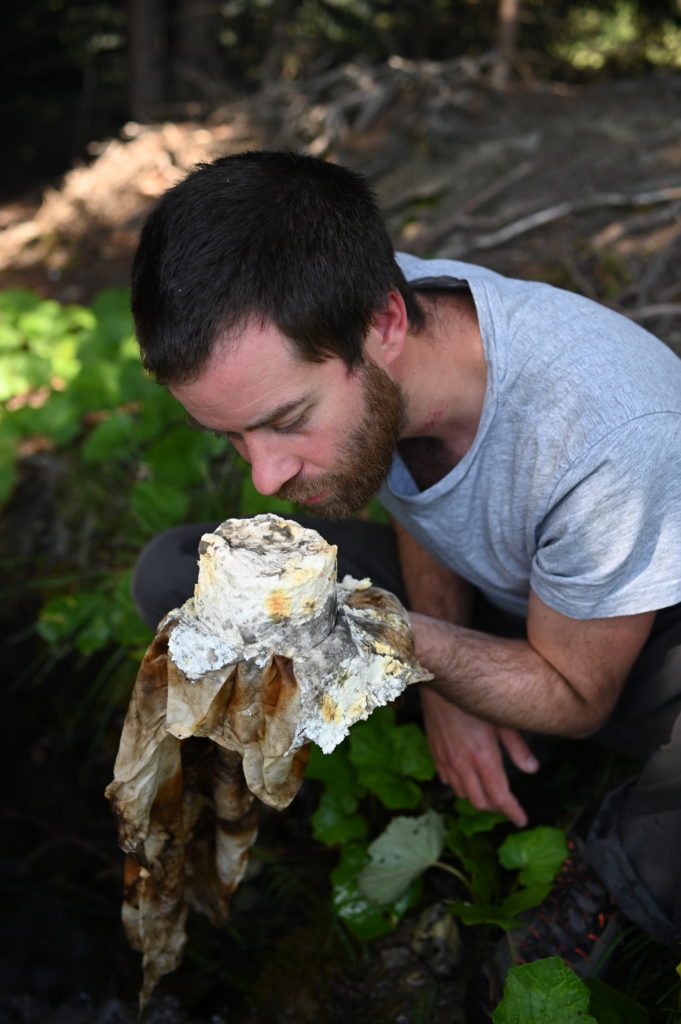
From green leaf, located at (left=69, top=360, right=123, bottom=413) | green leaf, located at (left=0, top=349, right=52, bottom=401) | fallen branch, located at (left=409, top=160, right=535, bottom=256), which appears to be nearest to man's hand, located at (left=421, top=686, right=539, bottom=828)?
green leaf, located at (left=69, top=360, right=123, bottom=413)

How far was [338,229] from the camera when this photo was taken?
1.62 m

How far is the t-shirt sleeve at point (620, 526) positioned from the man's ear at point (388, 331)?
39 cm

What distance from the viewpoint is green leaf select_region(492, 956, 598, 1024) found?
1.38 metres

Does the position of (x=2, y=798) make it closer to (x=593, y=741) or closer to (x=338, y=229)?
(x=593, y=741)

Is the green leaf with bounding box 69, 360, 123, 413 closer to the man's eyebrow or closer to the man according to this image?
the man

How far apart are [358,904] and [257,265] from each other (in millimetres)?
1326

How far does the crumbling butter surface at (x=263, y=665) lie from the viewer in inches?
54.9

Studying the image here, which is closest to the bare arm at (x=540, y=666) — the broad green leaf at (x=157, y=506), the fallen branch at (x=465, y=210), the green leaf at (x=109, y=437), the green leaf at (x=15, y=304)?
the broad green leaf at (x=157, y=506)

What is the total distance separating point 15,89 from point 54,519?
5697 millimetres

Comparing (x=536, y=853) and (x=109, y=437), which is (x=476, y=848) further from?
(x=109, y=437)

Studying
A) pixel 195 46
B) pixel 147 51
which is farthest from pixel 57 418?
pixel 195 46

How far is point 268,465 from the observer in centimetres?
164

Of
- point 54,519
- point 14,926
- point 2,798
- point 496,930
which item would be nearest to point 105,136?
point 54,519

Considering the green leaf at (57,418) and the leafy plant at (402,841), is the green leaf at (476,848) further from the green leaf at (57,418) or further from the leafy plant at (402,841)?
the green leaf at (57,418)
